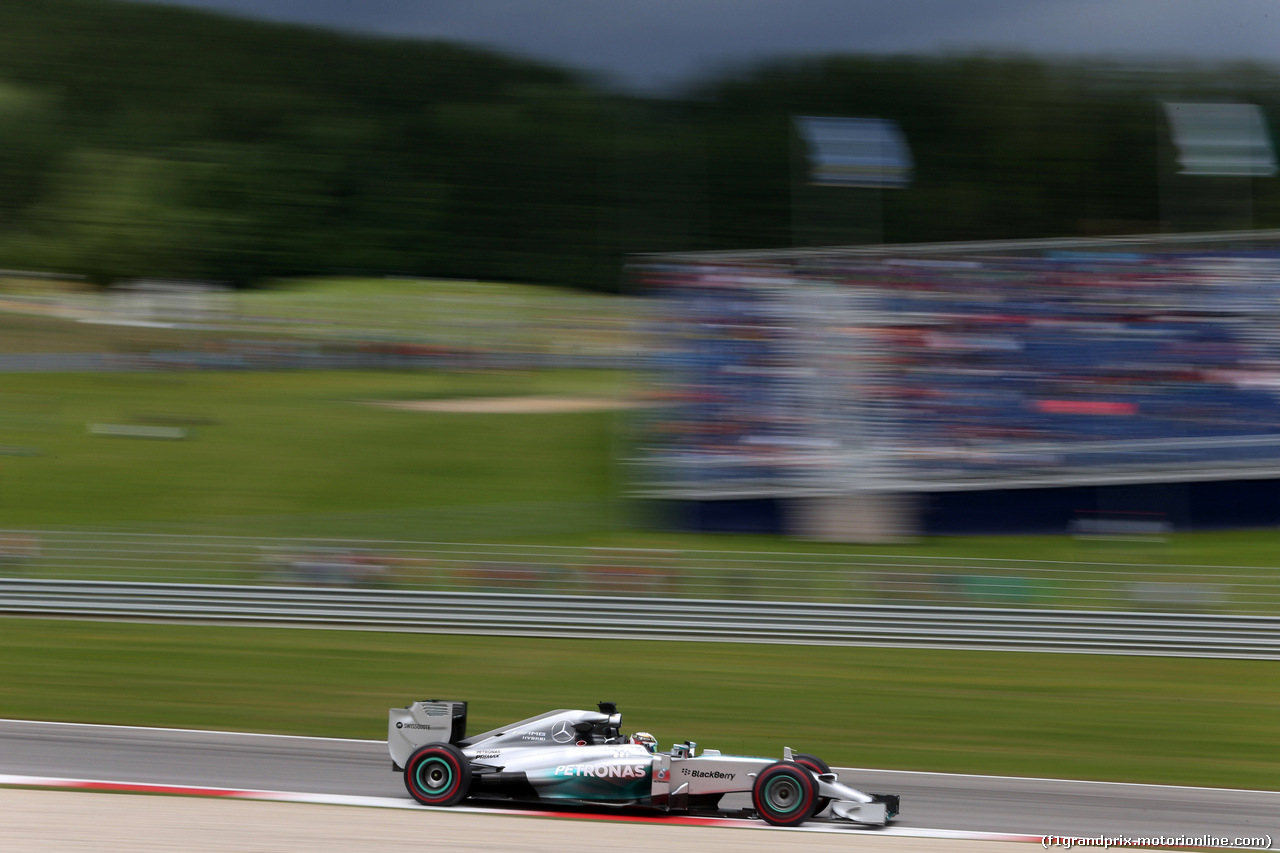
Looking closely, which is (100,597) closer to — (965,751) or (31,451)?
(965,751)

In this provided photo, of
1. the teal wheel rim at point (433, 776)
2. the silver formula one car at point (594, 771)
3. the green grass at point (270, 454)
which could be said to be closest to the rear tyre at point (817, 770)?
the silver formula one car at point (594, 771)

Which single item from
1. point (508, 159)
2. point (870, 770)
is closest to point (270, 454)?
point (870, 770)

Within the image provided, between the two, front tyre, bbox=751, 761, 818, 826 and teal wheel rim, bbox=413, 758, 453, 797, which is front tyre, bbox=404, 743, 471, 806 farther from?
front tyre, bbox=751, 761, 818, 826

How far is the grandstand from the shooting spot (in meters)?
17.3

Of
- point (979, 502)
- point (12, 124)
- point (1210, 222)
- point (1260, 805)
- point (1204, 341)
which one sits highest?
point (12, 124)

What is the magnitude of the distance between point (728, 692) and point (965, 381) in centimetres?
838

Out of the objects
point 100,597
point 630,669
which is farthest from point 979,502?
point 100,597

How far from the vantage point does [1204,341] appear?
17.8 metres

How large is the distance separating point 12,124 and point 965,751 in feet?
184

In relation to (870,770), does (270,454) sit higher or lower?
higher

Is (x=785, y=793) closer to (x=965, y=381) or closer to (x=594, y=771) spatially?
(x=594, y=771)

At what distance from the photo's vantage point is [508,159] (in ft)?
193

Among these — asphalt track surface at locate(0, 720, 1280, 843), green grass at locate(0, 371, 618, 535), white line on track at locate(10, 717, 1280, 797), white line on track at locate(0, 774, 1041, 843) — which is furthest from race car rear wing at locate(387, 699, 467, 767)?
green grass at locate(0, 371, 618, 535)

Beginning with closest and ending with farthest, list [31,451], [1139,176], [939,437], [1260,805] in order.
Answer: [1260,805] → [939,437] → [31,451] → [1139,176]
